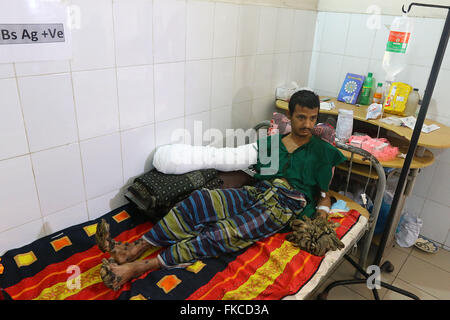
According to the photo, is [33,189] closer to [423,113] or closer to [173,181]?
[173,181]

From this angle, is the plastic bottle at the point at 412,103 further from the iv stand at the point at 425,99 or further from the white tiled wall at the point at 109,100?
the white tiled wall at the point at 109,100

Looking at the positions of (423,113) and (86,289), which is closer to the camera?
(86,289)

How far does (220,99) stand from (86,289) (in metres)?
1.42

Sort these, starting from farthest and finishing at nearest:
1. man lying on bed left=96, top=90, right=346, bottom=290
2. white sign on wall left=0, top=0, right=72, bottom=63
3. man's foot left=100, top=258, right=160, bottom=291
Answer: man lying on bed left=96, top=90, right=346, bottom=290, man's foot left=100, top=258, right=160, bottom=291, white sign on wall left=0, top=0, right=72, bottom=63

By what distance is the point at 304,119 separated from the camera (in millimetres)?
1877

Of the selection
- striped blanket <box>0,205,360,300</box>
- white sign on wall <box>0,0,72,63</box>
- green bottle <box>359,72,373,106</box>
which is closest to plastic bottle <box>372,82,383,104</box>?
green bottle <box>359,72,373,106</box>

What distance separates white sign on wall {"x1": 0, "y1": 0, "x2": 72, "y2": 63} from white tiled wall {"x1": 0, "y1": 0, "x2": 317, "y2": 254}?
1.6 inches

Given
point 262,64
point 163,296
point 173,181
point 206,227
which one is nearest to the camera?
point 163,296

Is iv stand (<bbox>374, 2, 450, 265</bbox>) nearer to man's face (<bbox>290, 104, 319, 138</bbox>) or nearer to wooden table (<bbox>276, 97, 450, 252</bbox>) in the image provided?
wooden table (<bbox>276, 97, 450, 252</bbox>)

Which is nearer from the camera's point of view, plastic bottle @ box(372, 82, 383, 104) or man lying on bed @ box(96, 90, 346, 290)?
man lying on bed @ box(96, 90, 346, 290)

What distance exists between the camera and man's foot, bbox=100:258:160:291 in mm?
1389

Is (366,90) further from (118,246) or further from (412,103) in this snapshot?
(118,246)

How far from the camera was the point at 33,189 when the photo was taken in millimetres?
1528
